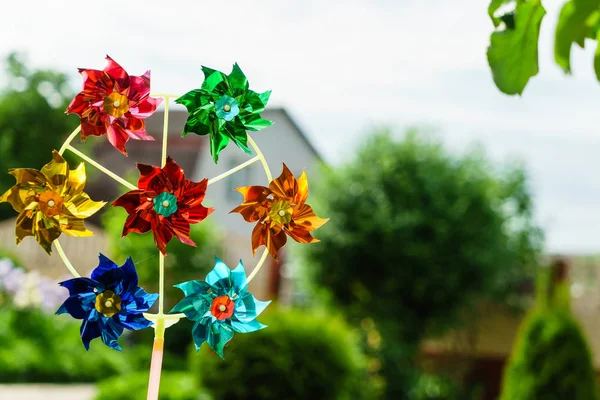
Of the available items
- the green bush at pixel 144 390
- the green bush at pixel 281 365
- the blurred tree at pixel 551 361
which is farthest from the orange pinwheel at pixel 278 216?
the blurred tree at pixel 551 361

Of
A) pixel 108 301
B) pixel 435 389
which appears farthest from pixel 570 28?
pixel 435 389

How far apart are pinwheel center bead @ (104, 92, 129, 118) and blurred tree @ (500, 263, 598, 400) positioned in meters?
4.60

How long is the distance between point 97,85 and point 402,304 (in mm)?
6947

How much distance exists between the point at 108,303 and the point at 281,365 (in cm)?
386

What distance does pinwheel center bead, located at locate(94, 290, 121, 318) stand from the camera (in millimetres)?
914

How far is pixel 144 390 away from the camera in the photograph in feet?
17.9

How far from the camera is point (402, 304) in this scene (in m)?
7.67

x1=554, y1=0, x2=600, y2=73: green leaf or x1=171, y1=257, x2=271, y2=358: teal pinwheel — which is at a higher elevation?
x1=554, y1=0, x2=600, y2=73: green leaf

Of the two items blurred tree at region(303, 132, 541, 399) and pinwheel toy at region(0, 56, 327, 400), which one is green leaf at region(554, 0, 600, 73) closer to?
pinwheel toy at region(0, 56, 327, 400)

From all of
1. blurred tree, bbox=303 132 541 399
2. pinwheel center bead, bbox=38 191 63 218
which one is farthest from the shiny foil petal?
blurred tree, bbox=303 132 541 399

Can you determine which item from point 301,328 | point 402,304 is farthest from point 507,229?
point 301,328

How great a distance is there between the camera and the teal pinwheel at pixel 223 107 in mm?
966

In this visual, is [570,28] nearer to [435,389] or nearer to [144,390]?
[144,390]

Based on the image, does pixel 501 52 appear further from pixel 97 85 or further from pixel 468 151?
pixel 468 151
